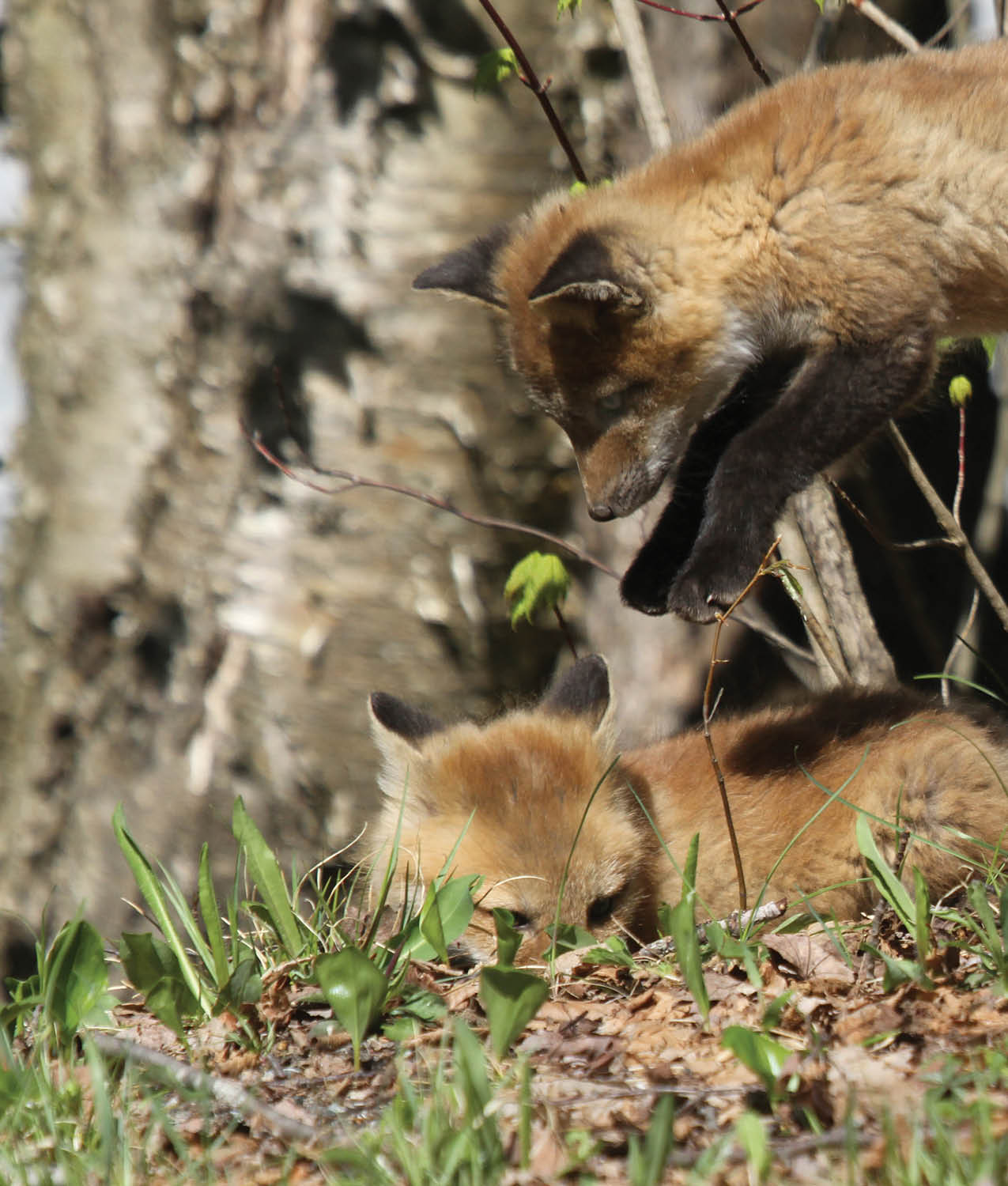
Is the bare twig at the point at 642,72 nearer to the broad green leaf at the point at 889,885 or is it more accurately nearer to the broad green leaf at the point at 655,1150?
the broad green leaf at the point at 889,885

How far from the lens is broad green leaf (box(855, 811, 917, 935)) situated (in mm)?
3240

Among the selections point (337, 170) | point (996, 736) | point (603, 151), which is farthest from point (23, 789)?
point (996, 736)

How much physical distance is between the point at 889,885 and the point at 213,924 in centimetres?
187

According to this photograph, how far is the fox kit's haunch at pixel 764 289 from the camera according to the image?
4.12 meters

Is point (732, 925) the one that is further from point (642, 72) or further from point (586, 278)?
point (642, 72)

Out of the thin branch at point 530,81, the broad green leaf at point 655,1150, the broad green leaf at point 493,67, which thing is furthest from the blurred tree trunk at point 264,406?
the broad green leaf at point 655,1150

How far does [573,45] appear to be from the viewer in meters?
7.10

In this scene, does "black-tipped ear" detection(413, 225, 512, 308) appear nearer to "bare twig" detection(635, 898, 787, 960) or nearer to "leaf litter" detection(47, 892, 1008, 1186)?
"bare twig" detection(635, 898, 787, 960)

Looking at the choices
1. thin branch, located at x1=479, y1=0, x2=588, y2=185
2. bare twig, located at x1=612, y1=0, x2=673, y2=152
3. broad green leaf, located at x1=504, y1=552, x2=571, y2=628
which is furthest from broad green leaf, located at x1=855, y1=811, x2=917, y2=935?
bare twig, located at x1=612, y1=0, x2=673, y2=152

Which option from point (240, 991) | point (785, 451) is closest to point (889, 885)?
point (785, 451)

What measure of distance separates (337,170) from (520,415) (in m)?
1.84

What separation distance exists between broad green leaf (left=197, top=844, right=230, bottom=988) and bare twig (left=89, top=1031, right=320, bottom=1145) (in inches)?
13.4

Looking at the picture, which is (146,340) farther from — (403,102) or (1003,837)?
(1003,837)

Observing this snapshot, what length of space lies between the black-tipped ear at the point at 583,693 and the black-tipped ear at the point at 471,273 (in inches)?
61.8
